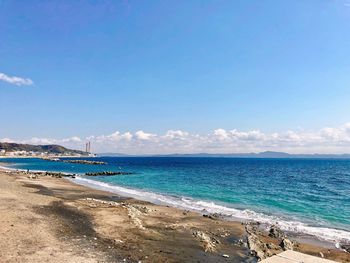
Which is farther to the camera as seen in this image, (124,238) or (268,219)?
(268,219)

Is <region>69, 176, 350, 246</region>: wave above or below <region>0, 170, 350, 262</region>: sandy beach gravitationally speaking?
below

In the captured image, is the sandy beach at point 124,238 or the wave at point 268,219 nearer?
the sandy beach at point 124,238

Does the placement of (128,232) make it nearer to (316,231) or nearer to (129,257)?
(129,257)

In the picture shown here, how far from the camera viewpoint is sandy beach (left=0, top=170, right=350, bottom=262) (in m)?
16.7

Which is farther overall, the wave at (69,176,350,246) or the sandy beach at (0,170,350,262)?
the wave at (69,176,350,246)

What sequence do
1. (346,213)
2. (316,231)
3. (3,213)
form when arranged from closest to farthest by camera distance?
(3,213) < (316,231) < (346,213)

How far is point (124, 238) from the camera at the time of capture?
66.9 ft

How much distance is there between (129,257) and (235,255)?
5977mm

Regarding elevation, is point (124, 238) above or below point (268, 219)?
above

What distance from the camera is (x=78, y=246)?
17.7 metres

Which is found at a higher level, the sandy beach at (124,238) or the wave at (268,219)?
the sandy beach at (124,238)

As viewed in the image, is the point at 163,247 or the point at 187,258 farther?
the point at 163,247

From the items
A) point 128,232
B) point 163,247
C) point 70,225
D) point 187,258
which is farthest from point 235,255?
point 70,225

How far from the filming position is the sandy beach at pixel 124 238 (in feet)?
54.9
